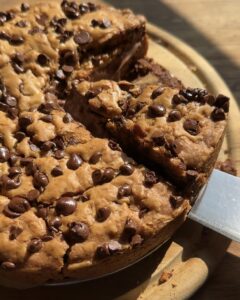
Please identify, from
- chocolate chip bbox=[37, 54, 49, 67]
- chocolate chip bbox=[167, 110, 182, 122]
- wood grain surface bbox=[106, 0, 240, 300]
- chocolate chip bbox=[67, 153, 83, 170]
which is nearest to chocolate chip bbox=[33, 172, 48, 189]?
chocolate chip bbox=[67, 153, 83, 170]

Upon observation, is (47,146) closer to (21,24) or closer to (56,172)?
(56,172)

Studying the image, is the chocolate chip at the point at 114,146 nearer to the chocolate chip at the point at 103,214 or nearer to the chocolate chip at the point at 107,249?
the chocolate chip at the point at 103,214

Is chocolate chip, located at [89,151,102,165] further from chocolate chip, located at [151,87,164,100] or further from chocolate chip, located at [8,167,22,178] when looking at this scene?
chocolate chip, located at [151,87,164,100]

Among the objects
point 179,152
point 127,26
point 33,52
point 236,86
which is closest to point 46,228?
point 179,152

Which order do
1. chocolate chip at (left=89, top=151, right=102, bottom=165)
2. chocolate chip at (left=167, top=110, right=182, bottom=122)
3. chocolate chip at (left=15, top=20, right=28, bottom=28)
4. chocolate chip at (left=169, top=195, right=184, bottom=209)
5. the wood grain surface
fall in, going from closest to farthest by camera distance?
1. chocolate chip at (left=169, top=195, right=184, bottom=209)
2. chocolate chip at (left=89, top=151, right=102, bottom=165)
3. chocolate chip at (left=167, top=110, right=182, bottom=122)
4. chocolate chip at (left=15, top=20, right=28, bottom=28)
5. the wood grain surface

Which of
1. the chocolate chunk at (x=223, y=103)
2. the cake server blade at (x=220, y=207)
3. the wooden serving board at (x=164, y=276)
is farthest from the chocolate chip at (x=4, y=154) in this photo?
the chocolate chunk at (x=223, y=103)

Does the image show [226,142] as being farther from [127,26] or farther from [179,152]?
[127,26]
